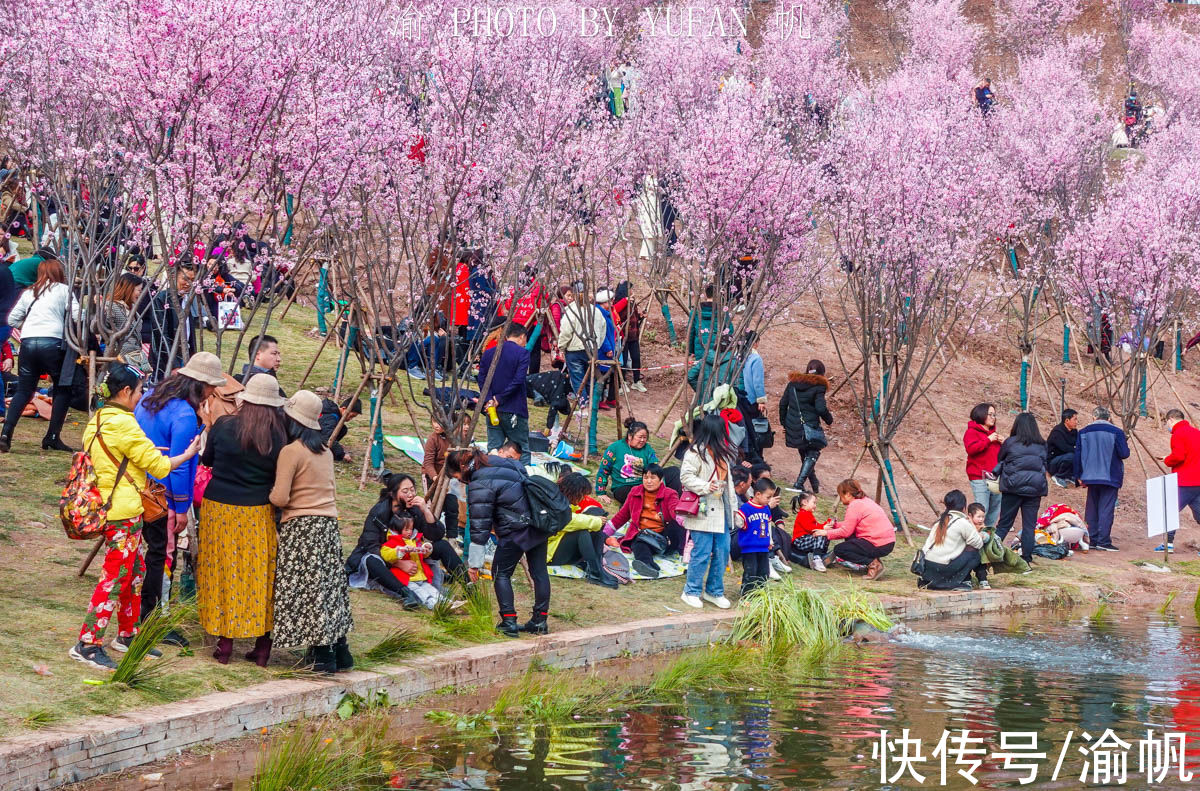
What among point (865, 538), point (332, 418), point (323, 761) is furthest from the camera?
point (865, 538)

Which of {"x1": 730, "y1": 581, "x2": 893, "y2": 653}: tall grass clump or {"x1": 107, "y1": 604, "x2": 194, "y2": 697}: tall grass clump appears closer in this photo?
{"x1": 107, "y1": 604, "x2": 194, "y2": 697}: tall grass clump

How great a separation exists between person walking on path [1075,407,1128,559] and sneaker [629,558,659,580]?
272 inches

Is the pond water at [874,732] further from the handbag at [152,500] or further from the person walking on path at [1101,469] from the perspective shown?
the person walking on path at [1101,469]

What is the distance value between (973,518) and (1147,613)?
196 centimetres

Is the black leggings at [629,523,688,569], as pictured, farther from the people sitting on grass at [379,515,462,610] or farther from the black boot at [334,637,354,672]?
the black boot at [334,637,354,672]

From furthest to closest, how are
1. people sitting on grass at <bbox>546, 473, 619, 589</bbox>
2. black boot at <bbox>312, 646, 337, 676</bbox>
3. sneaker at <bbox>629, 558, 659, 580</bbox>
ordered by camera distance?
1. sneaker at <bbox>629, 558, 659, 580</bbox>
2. people sitting on grass at <bbox>546, 473, 619, 589</bbox>
3. black boot at <bbox>312, 646, 337, 676</bbox>

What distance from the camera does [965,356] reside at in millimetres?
27547

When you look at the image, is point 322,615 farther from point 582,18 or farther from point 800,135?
point 582,18

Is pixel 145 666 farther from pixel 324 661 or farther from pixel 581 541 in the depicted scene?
pixel 581 541

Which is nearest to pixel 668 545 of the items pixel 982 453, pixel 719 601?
pixel 719 601

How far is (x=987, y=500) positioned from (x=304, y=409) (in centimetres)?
1044

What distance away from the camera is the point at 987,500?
1605 centimetres

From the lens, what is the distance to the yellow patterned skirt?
7.78m

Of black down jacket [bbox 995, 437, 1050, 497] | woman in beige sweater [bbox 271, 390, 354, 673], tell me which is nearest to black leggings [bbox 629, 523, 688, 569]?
black down jacket [bbox 995, 437, 1050, 497]
